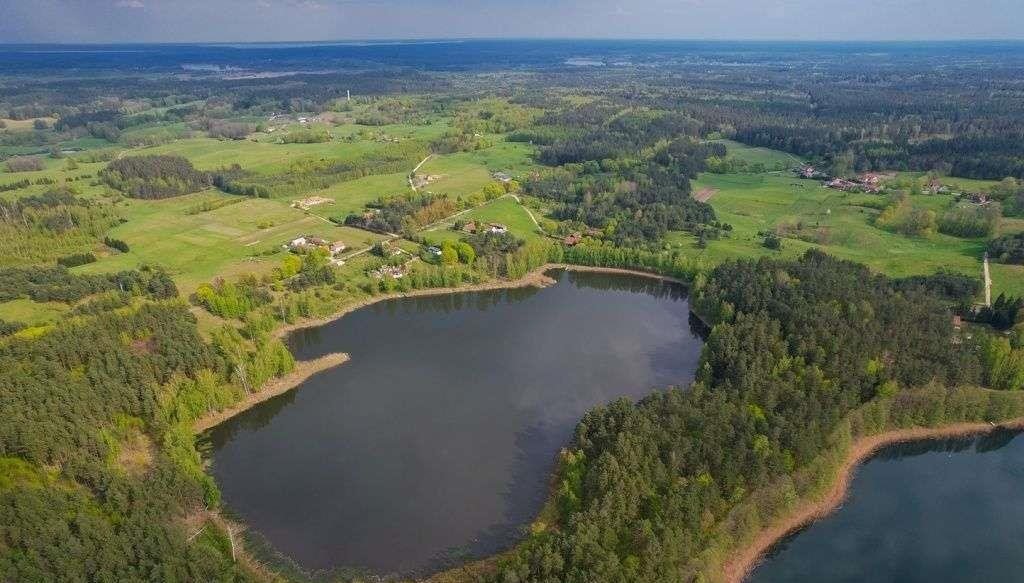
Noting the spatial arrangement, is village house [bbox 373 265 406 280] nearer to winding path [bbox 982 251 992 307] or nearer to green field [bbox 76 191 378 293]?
green field [bbox 76 191 378 293]

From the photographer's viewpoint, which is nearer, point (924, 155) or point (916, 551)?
point (916, 551)

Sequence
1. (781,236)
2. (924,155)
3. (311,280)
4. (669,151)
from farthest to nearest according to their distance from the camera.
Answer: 1. (669,151)
2. (924,155)
3. (781,236)
4. (311,280)

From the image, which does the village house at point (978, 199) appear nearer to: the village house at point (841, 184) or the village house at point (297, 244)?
the village house at point (841, 184)

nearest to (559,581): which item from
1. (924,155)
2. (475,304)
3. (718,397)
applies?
(718,397)

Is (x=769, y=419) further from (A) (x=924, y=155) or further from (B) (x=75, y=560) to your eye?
(A) (x=924, y=155)

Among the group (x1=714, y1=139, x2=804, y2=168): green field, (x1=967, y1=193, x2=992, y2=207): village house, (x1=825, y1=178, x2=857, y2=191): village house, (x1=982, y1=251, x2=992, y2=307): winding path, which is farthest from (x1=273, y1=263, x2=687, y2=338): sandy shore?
(x1=714, y1=139, x2=804, y2=168): green field

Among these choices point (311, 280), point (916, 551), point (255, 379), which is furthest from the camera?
point (311, 280)
